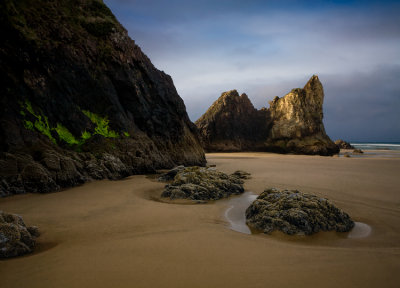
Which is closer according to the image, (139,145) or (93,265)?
(93,265)

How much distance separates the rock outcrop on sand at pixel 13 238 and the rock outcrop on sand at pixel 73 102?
9.17 ft

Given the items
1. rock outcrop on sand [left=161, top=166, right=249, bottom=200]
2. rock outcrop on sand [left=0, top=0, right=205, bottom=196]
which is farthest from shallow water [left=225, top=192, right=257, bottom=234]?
rock outcrop on sand [left=0, top=0, right=205, bottom=196]

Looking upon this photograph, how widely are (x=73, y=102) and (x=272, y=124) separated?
26.9 metres

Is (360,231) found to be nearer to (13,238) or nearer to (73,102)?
(13,238)

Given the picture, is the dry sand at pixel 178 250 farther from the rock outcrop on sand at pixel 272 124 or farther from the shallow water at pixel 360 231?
the rock outcrop on sand at pixel 272 124

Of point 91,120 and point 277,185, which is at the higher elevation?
point 91,120

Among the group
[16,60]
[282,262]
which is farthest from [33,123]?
[282,262]

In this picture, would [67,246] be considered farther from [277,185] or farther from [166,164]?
[166,164]

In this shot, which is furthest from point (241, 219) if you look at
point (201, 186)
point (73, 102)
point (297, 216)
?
point (73, 102)

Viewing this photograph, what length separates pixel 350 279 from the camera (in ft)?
7.82

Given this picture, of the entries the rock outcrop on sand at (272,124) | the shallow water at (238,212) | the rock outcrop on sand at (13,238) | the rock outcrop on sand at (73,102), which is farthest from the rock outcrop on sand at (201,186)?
the rock outcrop on sand at (272,124)

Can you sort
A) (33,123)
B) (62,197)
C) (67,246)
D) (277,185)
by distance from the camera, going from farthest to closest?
(277,185) → (33,123) → (62,197) → (67,246)

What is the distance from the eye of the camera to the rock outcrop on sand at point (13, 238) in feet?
8.81

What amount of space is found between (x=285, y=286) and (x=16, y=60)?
8304 millimetres
